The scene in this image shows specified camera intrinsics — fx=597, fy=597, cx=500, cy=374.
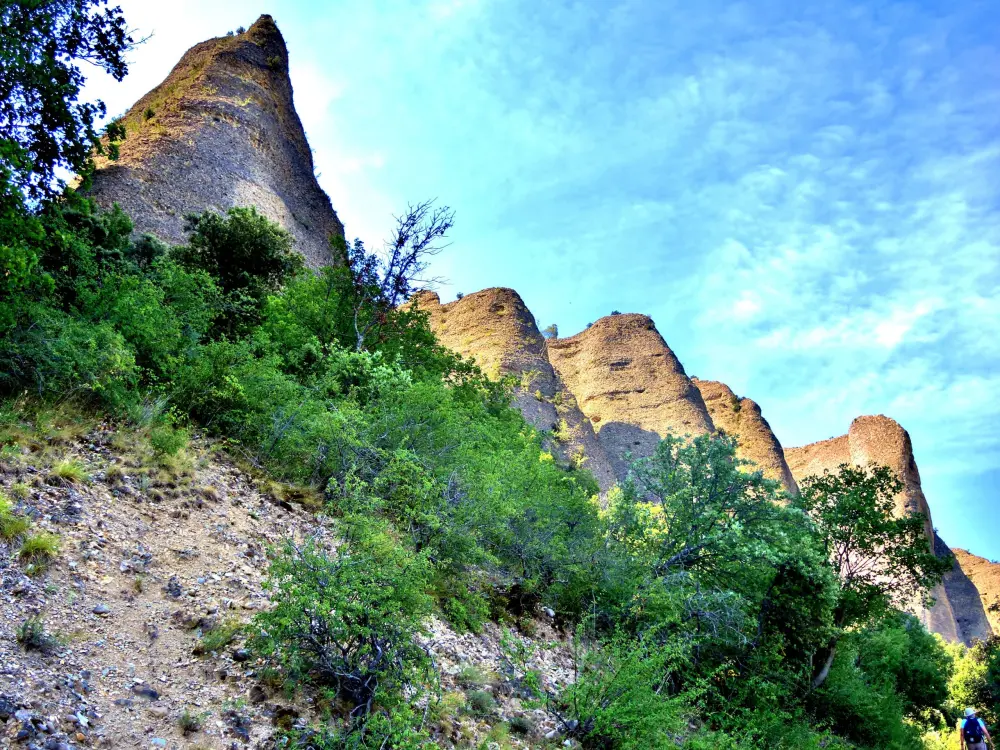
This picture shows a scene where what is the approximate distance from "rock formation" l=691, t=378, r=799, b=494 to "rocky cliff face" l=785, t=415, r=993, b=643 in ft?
15.1

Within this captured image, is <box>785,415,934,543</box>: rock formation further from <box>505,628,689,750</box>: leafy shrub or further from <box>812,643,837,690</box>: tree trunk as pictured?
<box>505,628,689,750</box>: leafy shrub

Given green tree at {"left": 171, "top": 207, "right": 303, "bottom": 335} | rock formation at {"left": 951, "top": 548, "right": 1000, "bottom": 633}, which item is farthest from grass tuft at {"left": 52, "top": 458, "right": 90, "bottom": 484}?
rock formation at {"left": 951, "top": 548, "right": 1000, "bottom": 633}

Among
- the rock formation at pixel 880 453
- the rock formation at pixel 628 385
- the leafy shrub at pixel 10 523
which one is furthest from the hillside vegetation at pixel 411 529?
the rock formation at pixel 880 453

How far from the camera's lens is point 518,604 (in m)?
9.52

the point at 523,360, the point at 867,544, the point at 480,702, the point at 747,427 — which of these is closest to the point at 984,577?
the point at 747,427

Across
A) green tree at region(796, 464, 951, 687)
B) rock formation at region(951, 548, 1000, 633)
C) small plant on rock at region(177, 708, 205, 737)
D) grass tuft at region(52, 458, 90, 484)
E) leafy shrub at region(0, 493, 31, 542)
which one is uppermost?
rock formation at region(951, 548, 1000, 633)

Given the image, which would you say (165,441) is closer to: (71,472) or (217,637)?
(71,472)

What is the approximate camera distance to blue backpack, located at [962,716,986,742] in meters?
10.7

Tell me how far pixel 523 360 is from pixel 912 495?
29.2m

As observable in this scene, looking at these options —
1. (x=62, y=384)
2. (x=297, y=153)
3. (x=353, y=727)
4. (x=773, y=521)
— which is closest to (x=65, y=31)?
(x=62, y=384)

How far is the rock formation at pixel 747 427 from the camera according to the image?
38594 millimetres

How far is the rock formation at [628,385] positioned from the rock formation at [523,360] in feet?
12.5

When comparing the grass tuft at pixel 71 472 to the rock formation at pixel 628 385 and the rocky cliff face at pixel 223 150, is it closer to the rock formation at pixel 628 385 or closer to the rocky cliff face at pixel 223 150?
the rocky cliff face at pixel 223 150

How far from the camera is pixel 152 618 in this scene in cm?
505
